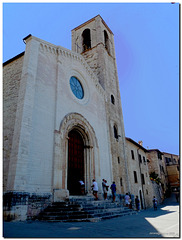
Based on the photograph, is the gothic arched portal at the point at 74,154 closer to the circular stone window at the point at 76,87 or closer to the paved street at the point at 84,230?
the circular stone window at the point at 76,87

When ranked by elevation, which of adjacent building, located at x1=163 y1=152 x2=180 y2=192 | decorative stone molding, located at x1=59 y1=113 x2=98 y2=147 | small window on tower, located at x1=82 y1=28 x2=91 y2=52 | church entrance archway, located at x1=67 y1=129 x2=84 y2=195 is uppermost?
small window on tower, located at x1=82 y1=28 x2=91 y2=52

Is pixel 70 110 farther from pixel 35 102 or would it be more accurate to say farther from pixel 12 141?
pixel 12 141

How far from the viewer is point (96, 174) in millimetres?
11641

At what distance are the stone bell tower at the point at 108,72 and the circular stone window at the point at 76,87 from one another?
138 inches

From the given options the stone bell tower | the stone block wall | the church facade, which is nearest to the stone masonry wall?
→ the church facade

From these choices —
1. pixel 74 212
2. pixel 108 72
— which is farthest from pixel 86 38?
pixel 74 212

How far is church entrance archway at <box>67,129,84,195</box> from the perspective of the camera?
1037 cm

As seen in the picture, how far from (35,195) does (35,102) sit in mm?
4293

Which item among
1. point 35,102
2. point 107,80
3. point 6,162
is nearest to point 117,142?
point 107,80

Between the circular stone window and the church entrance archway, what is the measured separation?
2781mm

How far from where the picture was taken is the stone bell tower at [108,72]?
586 inches

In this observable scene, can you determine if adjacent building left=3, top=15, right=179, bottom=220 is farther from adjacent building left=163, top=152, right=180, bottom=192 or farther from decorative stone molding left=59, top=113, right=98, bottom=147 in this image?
adjacent building left=163, top=152, right=180, bottom=192

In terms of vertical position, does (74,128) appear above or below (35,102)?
below

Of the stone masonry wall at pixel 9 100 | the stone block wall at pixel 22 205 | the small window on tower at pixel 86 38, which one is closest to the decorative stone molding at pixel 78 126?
the stone masonry wall at pixel 9 100
